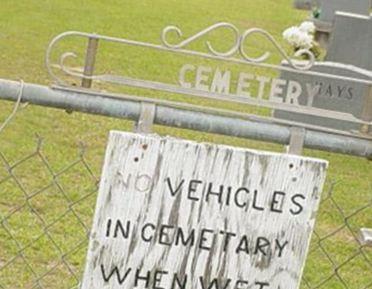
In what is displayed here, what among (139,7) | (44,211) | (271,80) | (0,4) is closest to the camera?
(271,80)

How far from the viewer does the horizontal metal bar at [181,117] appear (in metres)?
1.96

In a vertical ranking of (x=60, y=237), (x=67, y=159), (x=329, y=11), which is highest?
(x=329, y=11)

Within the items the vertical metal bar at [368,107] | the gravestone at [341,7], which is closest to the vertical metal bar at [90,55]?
the vertical metal bar at [368,107]

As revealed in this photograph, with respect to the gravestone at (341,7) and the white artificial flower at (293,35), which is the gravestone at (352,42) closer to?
the white artificial flower at (293,35)

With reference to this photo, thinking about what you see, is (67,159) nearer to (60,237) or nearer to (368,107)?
(60,237)

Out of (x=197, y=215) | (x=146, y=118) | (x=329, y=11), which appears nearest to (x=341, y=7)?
(x=329, y=11)

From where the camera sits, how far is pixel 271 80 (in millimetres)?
1919

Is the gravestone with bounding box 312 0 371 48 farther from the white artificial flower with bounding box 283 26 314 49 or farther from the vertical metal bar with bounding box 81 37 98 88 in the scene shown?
the vertical metal bar with bounding box 81 37 98 88

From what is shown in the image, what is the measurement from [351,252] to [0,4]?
899 centimetres

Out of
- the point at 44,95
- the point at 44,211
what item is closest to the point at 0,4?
the point at 44,211

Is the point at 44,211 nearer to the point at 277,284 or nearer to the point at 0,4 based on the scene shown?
the point at 277,284

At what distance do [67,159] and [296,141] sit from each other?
391 cm

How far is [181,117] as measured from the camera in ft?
6.49

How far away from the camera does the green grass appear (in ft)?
13.9
